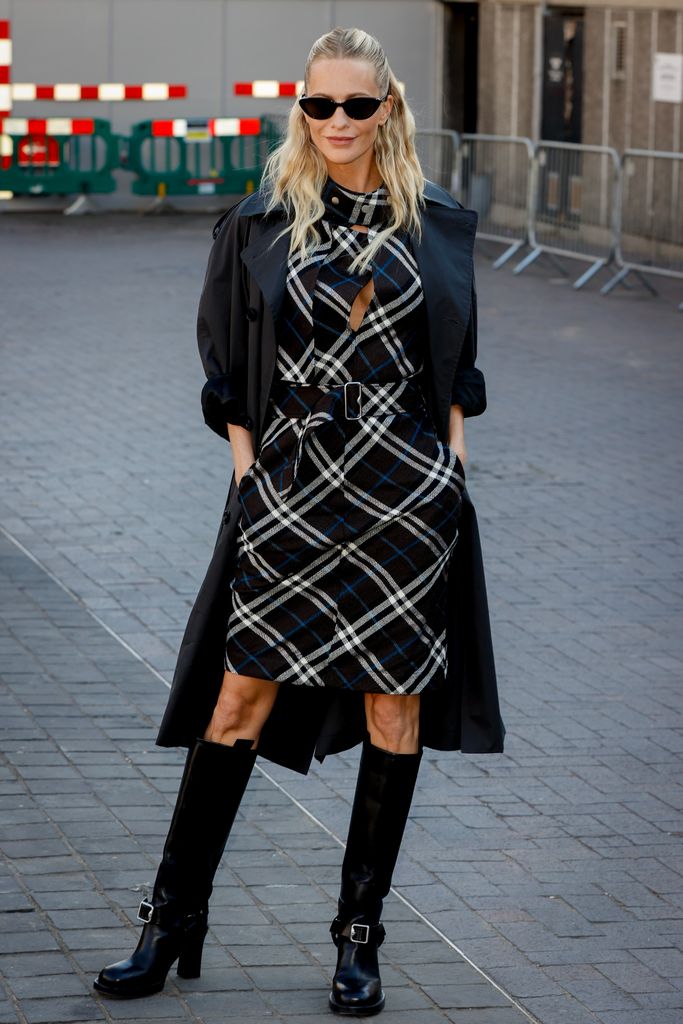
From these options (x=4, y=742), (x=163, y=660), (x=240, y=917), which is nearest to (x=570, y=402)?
(x=163, y=660)

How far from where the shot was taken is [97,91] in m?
21.6

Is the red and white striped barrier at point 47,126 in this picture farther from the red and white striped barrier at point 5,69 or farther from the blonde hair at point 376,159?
the blonde hair at point 376,159

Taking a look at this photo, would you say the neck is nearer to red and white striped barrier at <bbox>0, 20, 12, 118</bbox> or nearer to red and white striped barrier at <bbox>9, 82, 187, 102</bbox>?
red and white striped barrier at <bbox>0, 20, 12, 118</bbox>

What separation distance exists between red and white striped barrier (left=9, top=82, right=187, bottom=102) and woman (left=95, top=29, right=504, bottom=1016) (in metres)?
18.4

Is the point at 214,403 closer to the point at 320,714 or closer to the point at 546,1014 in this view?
the point at 320,714

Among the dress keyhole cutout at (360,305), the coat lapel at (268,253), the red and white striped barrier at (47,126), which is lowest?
the dress keyhole cutout at (360,305)

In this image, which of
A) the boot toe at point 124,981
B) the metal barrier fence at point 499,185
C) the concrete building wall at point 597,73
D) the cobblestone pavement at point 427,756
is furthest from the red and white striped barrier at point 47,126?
the boot toe at point 124,981

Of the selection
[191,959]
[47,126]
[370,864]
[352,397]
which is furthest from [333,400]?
[47,126]

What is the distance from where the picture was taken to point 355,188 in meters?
3.67

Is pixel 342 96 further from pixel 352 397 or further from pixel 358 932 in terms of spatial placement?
pixel 358 932

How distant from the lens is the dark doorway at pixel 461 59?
2261cm

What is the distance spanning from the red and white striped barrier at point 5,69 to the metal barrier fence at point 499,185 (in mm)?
5644

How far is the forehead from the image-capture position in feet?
11.8

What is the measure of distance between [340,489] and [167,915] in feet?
2.97
